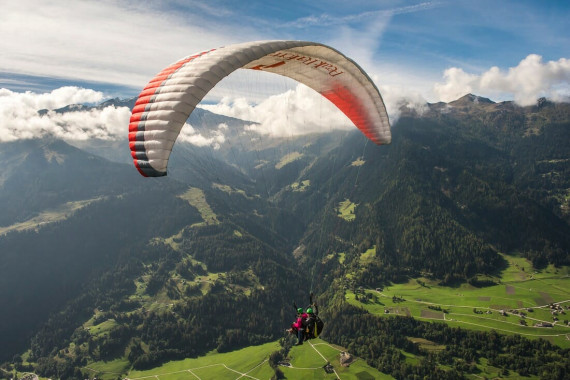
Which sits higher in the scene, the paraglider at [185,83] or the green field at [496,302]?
the paraglider at [185,83]

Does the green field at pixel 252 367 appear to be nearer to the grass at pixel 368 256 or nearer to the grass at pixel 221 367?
the grass at pixel 221 367

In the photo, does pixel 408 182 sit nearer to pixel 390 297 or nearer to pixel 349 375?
pixel 390 297

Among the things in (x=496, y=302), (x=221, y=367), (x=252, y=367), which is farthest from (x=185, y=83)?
(x=496, y=302)

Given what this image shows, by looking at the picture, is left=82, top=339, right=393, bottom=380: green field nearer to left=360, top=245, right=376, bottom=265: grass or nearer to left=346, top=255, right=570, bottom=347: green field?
left=346, top=255, right=570, bottom=347: green field

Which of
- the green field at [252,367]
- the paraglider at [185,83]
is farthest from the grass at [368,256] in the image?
the paraglider at [185,83]

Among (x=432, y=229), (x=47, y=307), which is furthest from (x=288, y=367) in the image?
(x=47, y=307)

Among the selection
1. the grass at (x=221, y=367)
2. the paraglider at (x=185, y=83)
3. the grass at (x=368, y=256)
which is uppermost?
the paraglider at (x=185, y=83)

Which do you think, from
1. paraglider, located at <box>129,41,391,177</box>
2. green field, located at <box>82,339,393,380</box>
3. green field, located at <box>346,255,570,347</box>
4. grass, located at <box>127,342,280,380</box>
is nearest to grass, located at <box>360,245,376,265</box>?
green field, located at <box>346,255,570,347</box>

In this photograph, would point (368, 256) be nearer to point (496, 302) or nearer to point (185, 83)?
point (496, 302)
